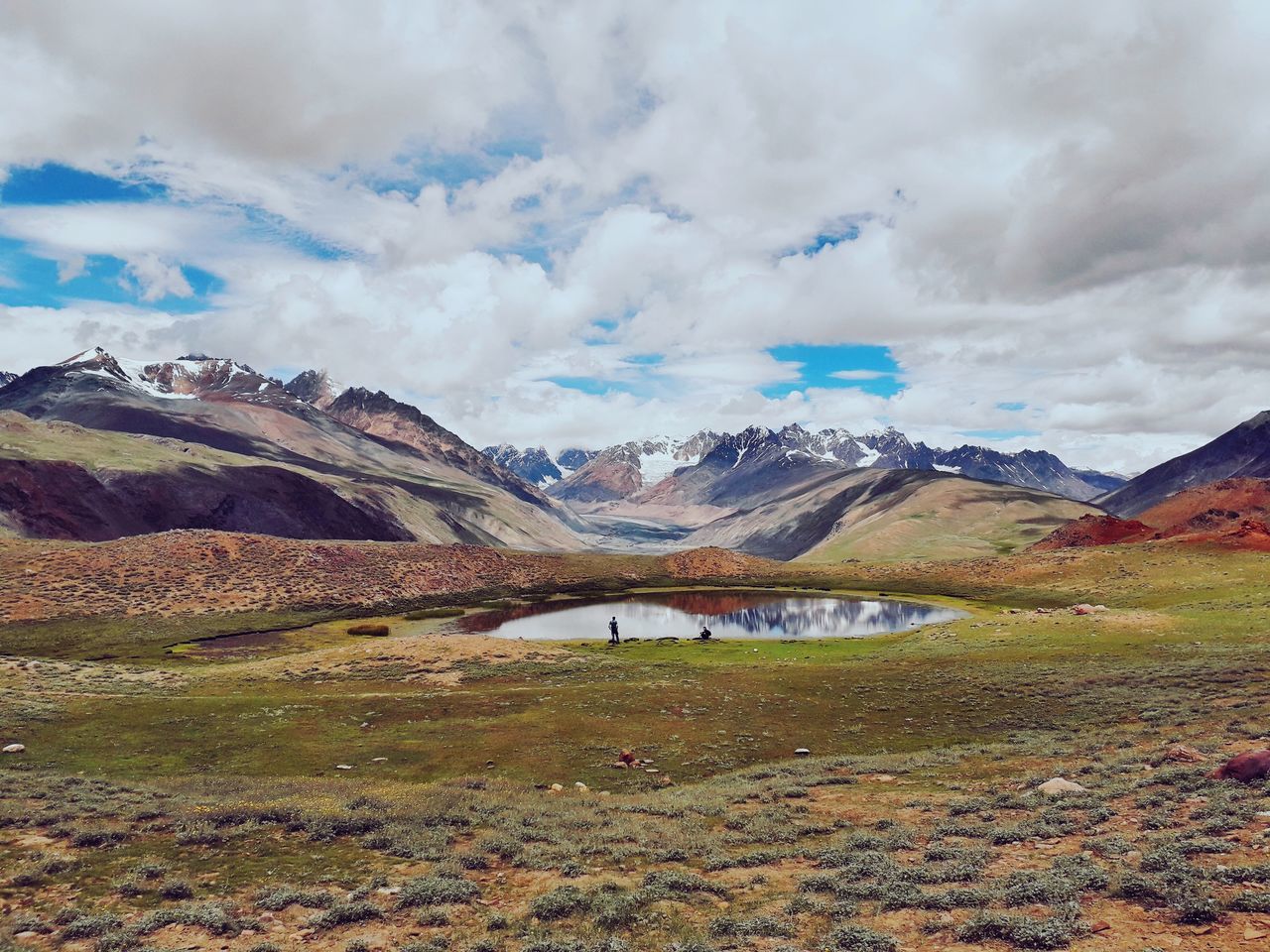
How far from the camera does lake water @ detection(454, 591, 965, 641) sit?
91312 millimetres

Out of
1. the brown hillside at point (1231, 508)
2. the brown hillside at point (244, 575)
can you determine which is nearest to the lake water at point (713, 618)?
the brown hillside at point (244, 575)

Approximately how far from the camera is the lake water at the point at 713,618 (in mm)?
91312

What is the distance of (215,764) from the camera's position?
3138 centimetres

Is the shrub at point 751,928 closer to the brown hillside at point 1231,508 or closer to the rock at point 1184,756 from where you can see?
the rock at point 1184,756

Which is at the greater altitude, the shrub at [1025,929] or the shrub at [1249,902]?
the shrub at [1249,902]

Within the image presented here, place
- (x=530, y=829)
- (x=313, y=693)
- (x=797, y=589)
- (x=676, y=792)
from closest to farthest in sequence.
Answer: (x=530, y=829)
(x=676, y=792)
(x=313, y=693)
(x=797, y=589)

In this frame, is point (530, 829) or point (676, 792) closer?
point (530, 829)

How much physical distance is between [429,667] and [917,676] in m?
38.9

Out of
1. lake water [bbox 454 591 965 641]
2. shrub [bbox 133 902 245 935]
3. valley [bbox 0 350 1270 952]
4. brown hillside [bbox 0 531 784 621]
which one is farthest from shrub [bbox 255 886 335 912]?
brown hillside [bbox 0 531 784 621]

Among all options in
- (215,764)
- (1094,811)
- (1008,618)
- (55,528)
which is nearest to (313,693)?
(215,764)

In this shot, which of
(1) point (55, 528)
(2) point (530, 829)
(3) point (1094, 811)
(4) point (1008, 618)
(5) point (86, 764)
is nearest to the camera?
(3) point (1094, 811)

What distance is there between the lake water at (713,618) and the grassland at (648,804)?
31453mm

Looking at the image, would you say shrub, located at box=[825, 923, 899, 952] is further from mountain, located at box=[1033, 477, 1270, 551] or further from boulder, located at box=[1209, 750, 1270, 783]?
mountain, located at box=[1033, 477, 1270, 551]

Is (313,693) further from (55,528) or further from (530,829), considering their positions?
(55,528)
